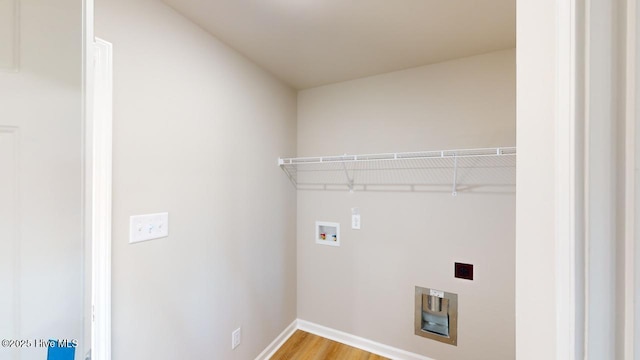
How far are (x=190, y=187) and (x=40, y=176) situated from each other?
798 mm

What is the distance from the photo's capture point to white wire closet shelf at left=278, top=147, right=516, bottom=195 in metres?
1.80

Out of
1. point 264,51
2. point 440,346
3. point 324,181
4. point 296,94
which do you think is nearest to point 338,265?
point 324,181

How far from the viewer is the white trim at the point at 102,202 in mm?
1092

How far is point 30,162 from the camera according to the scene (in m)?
0.69

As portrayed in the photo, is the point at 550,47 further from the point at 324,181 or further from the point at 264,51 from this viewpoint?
the point at 324,181

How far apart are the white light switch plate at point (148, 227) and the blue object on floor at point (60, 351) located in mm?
547

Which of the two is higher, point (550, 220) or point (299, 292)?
point (550, 220)

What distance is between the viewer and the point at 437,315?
2006mm

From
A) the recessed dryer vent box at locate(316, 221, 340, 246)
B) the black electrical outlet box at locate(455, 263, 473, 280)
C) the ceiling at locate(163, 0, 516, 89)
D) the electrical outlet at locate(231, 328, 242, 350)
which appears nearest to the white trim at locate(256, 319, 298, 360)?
the electrical outlet at locate(231, 328, 242, 350)

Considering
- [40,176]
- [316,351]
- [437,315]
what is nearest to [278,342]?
[316,351]
